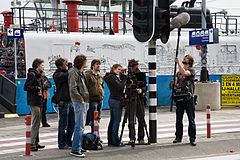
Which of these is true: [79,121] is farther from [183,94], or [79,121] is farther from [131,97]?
[183,94]

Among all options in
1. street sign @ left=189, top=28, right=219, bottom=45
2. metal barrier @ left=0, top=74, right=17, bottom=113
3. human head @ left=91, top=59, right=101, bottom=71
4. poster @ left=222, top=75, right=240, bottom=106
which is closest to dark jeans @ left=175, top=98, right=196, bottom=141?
human head @ left=91, top=59, right=101, bottom=71

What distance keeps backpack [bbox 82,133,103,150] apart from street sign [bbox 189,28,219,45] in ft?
32.3

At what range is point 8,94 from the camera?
55.9 feet

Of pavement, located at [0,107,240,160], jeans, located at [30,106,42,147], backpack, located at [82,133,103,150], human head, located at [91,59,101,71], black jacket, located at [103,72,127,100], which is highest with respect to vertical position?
human head, located at [91,59,101,71]

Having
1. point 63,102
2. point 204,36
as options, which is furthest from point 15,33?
point 63,102

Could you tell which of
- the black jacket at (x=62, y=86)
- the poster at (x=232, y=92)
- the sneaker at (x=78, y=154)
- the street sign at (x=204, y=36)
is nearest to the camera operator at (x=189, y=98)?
the black jacket at (x=62, y=86)

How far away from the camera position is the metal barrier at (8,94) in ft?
55.4

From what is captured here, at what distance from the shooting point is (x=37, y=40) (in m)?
19.5

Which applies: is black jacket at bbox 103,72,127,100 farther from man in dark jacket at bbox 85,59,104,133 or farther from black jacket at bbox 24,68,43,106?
black jacket at bbox 24,68,43,106

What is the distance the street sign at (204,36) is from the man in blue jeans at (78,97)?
10246 mm

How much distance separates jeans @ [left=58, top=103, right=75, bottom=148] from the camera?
8.99 metres

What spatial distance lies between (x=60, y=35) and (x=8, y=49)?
8.81 ft

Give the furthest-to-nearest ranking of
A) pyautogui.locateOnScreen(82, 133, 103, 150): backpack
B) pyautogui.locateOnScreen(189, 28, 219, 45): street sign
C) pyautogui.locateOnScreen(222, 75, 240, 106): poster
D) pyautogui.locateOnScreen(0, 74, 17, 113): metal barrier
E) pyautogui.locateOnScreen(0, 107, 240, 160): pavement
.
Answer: pyautogui.locateOnScreen(222, 75, 240, 106): poster < pyautogui.locateOnScreen(189, 28, 219, 45): street sign < pyautogui.locateOnScreen(0, 74, 17, 113): metal barrier < pyautogui.locateOnScreen(82, 133, 103, 150): backpack < pyautogui.locateOnScreen(0, 107, 240, 160): pavement

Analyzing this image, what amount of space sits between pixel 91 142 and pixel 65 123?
0.68 m
